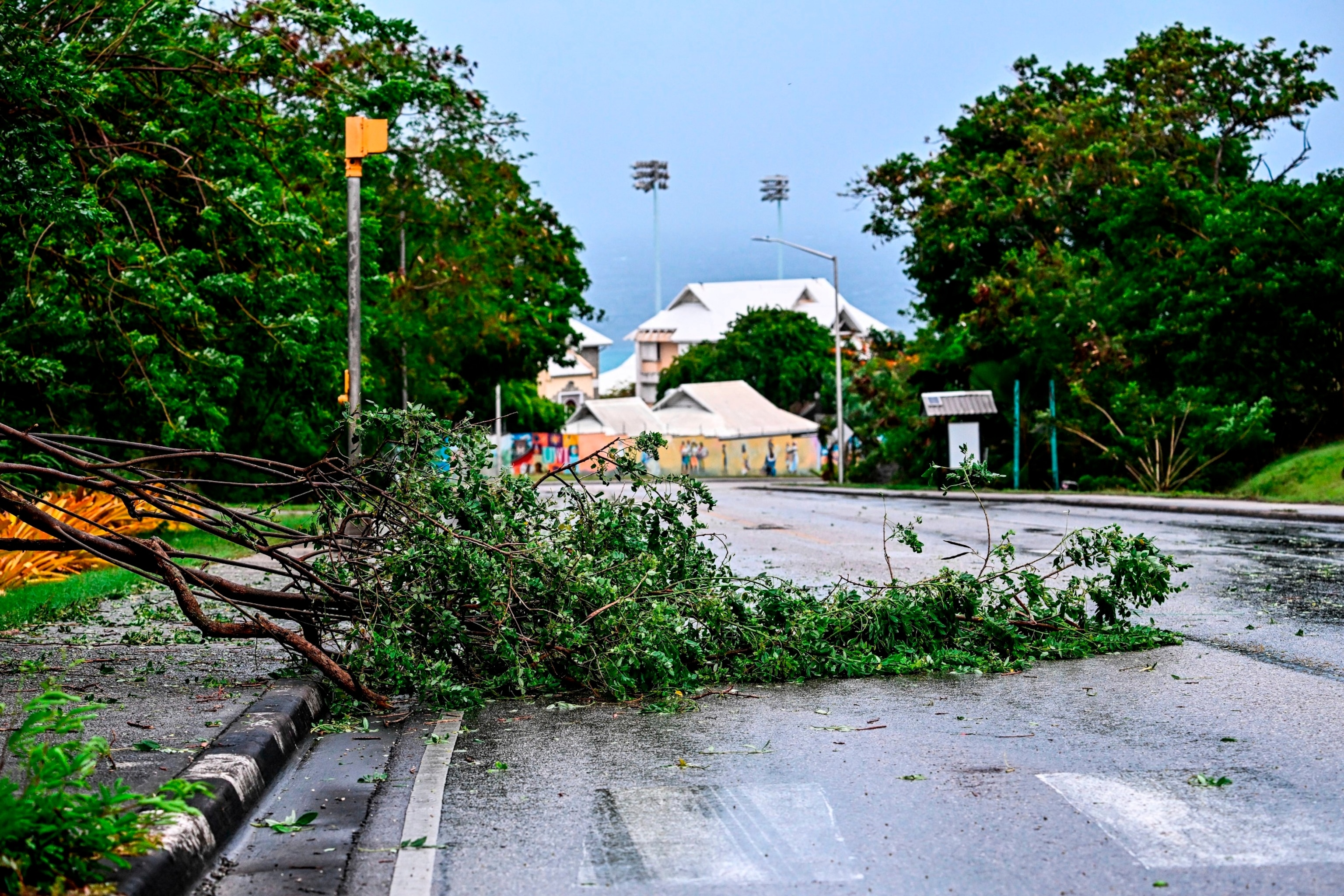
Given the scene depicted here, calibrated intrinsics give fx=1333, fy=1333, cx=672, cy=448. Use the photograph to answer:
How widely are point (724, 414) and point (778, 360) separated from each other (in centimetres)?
1398

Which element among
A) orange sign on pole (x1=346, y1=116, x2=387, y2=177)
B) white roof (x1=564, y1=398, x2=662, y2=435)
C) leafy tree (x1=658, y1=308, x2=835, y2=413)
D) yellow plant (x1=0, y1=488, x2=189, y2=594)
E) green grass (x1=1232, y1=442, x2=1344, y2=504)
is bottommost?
yellow plant (x1=0, y1=488, x2=189, y2=594)

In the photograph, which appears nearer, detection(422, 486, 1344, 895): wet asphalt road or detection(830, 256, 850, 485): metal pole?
detection(422, 486, 1344, 895): wet asphalt road

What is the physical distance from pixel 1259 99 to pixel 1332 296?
36.7 ft

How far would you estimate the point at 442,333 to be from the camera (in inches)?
1480

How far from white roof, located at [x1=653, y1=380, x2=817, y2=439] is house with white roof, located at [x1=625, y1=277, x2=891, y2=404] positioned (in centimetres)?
3381

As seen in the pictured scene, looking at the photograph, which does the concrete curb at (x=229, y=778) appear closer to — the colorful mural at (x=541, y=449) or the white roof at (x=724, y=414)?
the colorful mural at (x=541, y=449)

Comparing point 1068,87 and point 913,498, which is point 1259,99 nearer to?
point 1068,87

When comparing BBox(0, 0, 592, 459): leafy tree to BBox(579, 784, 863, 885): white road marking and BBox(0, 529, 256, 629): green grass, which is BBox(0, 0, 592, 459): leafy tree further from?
BBox(579, 784, 863, 885): white road marking

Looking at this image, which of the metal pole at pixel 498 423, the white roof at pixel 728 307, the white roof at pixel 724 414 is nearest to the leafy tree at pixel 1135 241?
the metal pole at pixel 498 423

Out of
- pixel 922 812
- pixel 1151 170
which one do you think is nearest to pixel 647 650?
pixel 922 812

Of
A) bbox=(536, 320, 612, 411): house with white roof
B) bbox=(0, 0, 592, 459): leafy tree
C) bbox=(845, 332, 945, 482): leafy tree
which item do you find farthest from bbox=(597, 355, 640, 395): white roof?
bbox=(0, 0, 592, 459): leafy tree

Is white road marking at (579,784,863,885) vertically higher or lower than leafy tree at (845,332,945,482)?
lower

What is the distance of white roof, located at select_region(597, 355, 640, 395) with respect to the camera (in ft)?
415

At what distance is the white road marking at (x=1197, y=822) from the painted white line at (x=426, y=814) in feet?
7.89
